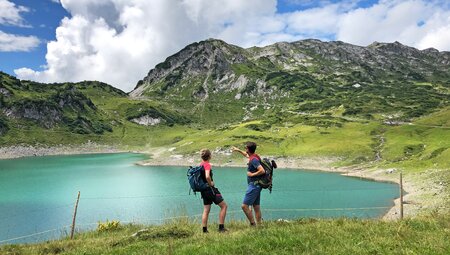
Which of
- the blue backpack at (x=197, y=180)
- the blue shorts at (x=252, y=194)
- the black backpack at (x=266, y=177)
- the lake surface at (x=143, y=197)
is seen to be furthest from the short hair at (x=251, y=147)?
the lake surface at (x=143, y=197)

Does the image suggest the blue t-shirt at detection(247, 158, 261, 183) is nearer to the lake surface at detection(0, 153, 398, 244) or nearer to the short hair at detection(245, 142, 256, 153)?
the short hair at detection(245, 142, 256, 153)

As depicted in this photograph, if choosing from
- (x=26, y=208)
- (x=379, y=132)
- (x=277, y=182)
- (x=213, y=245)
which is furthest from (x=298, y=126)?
(x=213, y=245)

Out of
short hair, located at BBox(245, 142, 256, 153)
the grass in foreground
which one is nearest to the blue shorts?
the grass in foreground

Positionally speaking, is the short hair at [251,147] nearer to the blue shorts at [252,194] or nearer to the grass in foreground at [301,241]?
the blue shorts at [252,194]

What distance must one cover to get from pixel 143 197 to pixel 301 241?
211ft

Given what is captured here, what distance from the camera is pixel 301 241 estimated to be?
36.2 ft

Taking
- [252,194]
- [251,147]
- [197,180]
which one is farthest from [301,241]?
[197,180]

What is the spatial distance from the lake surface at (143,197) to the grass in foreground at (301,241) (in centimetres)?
2022

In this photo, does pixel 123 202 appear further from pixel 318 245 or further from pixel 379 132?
pixel 379 132

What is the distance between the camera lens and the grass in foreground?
10289 mm

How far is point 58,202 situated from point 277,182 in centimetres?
5227

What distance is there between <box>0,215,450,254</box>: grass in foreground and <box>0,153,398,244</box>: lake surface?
20220 mm

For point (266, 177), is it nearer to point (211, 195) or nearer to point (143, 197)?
point (211, 195)

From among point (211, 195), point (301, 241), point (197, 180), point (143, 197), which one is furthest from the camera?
point (143, 197)
